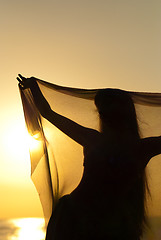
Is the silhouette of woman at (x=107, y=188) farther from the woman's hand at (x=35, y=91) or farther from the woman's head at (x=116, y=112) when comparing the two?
the woman's hand at (x=35, y=91)

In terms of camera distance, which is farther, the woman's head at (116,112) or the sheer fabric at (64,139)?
the sheer fabric at (64,139)

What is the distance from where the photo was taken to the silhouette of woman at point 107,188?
2021 millimetres

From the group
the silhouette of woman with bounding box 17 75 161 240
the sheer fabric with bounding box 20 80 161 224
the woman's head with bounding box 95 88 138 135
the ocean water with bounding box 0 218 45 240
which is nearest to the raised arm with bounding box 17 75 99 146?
the silhouette of woman with bounding box 17 75 161 240

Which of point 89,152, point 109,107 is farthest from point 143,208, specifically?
point 109,107

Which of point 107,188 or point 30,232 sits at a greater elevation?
point 107,188

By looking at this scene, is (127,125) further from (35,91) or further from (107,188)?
(35,91)

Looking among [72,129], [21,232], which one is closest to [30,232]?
[21,232]

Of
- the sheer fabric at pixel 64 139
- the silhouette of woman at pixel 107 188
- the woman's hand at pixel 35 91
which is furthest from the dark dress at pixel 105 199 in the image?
the woman's hand at pixel 35 91

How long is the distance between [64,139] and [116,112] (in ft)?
2.01

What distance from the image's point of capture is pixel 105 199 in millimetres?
2068

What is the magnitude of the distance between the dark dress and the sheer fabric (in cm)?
34

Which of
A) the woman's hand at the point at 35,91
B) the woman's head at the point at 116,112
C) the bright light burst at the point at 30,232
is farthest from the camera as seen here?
the bright light burst at the point at 30,232

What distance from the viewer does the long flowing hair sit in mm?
2109

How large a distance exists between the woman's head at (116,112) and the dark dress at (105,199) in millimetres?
145
